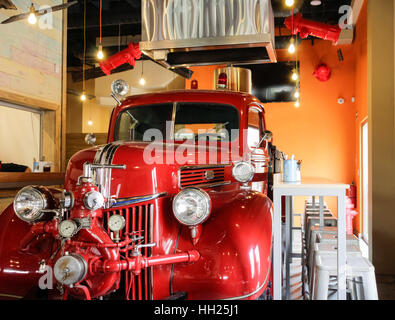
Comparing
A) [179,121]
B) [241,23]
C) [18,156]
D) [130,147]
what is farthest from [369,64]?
[18,156]

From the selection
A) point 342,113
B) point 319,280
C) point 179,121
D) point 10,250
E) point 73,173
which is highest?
point 342,113

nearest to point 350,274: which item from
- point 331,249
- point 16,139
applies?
point 331,249

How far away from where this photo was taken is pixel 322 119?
8445 mm

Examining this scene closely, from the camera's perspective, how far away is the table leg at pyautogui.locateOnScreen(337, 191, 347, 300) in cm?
213

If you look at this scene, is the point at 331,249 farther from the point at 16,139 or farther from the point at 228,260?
the point at 16,139

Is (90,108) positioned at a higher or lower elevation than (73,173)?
higher

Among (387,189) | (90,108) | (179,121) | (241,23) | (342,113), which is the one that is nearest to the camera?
(179,121)

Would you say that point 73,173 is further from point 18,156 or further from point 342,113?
point 342,113

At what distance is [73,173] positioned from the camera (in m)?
2.04

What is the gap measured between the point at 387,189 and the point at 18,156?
513 centimetres

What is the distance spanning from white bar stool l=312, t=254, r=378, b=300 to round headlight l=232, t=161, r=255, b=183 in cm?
68

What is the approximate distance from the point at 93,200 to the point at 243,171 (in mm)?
934

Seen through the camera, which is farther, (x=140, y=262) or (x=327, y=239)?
(x=327, y=239)

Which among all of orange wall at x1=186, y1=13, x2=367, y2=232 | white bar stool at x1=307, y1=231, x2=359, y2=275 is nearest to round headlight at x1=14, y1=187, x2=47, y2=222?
white bar stool at x1=307, y1=231, x2=359, y2=275
